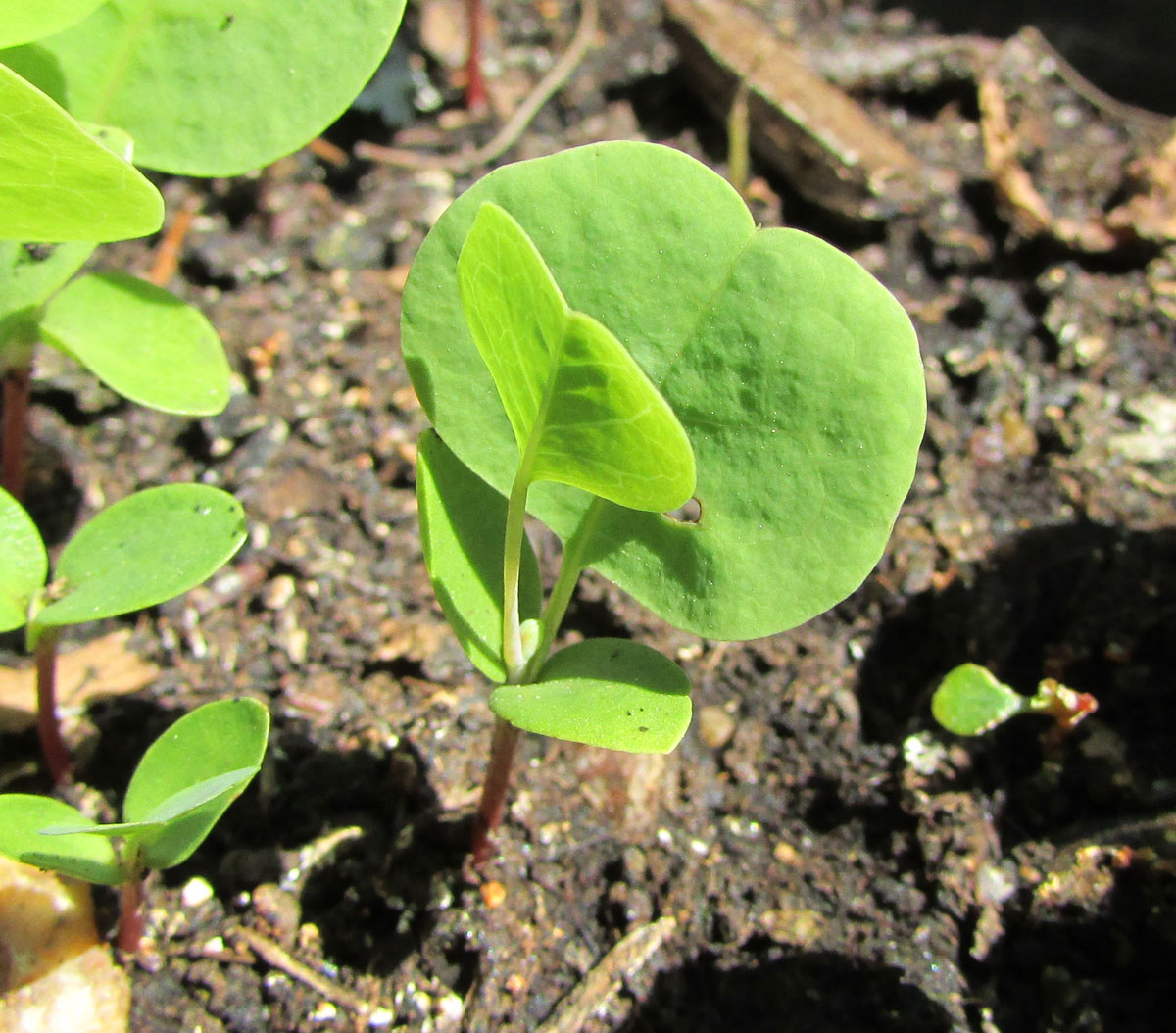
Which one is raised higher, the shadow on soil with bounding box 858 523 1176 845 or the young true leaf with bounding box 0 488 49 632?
the young true leaf with bounding box 0 488 49 632

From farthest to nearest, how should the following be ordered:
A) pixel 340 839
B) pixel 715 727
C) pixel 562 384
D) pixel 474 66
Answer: pixel 474 66 < pixel 715 727 < pixel 340 839 < pixel 562 384

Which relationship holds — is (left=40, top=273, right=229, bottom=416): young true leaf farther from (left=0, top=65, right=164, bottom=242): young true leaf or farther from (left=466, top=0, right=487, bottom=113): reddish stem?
(left=466, top=0, right=487, bottom=113): reddish stem

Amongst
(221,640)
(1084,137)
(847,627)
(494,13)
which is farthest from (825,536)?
(494,13)

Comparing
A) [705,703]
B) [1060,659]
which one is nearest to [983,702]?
[1060,659]

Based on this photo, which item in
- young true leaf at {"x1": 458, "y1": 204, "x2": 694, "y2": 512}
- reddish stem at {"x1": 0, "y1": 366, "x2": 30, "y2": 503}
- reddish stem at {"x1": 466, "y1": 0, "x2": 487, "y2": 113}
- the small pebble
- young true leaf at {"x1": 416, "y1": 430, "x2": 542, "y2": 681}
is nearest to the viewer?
young true leaf at {"x1": 458, "y1": 204, "x2": 694, "y2": 512}

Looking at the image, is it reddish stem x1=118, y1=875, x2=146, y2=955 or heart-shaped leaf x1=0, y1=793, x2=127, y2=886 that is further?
reddish stem x1=118, y1=875, x2=146, y2=955

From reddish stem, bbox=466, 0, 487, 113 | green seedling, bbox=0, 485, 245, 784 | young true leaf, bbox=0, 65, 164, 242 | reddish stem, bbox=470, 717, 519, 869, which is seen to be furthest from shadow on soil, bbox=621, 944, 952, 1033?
reddish stem, bbox=466, 0, 487, 113

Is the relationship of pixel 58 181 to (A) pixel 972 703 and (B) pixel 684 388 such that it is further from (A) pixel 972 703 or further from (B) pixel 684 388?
(A) pixel 972 703
